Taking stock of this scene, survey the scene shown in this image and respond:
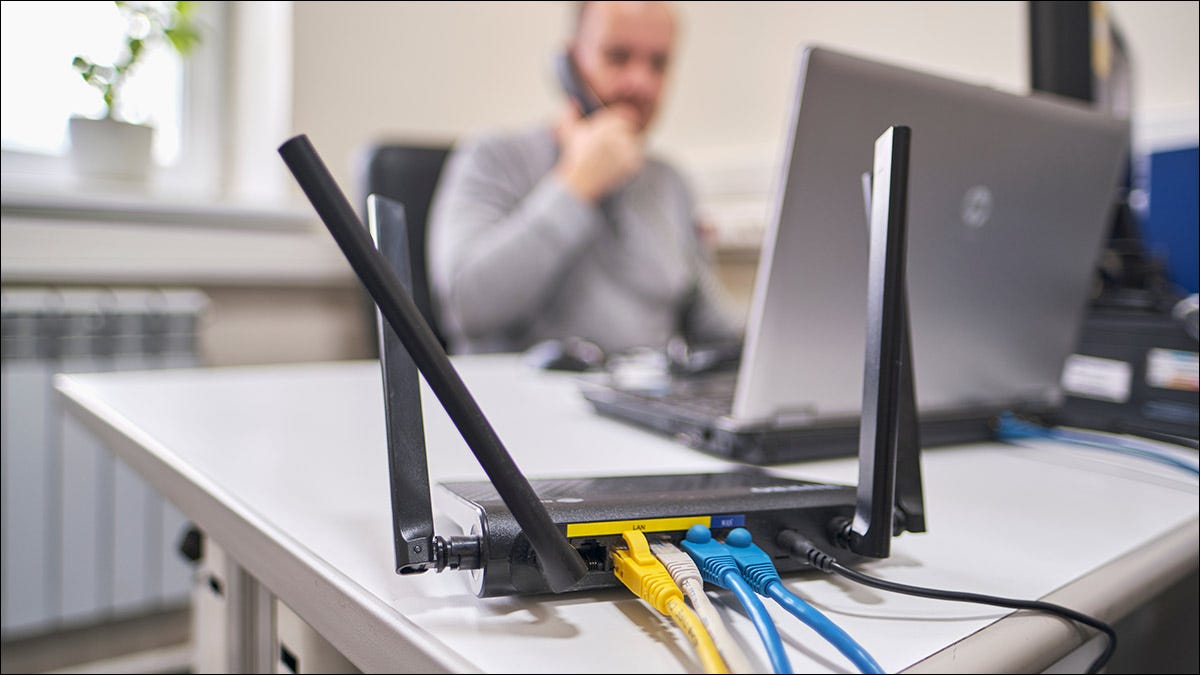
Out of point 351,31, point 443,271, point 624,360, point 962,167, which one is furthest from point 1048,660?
point 443,271

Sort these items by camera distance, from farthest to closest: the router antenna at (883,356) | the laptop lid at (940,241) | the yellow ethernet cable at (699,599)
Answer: the laptop lid at (940,241), the router antenna at (883,356), the yellow ethernet cable at (699,599)

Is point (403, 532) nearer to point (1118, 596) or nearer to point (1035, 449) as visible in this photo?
point (1118, 596)

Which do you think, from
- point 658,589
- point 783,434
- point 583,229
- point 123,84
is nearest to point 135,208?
point 123,84

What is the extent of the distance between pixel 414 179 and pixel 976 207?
1139 mm

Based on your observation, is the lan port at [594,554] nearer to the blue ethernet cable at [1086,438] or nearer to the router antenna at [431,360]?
Answer: the router antenna at [431,360]

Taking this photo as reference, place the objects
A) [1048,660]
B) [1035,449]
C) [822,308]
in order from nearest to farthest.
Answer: [1048,660] < [822,308] < [1035,449]

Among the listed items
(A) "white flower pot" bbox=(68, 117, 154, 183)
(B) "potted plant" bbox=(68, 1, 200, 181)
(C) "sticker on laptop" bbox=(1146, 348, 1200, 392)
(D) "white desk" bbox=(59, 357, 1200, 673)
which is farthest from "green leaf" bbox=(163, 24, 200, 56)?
(C) "sticker on laptop" bbox=(1146, 348, 1200, 392)

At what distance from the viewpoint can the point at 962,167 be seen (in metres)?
0.60

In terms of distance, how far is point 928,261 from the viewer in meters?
0.62

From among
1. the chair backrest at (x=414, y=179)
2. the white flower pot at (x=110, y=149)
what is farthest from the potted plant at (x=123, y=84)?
the chair backrest at (x=414, y=179)

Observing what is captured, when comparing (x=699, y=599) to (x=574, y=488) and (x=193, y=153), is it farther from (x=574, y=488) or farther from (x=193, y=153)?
(x=193, y=153)

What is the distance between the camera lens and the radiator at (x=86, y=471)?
130 centimetres

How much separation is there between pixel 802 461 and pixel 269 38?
0.64 m

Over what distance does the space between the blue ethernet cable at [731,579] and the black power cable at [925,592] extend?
4 cm
